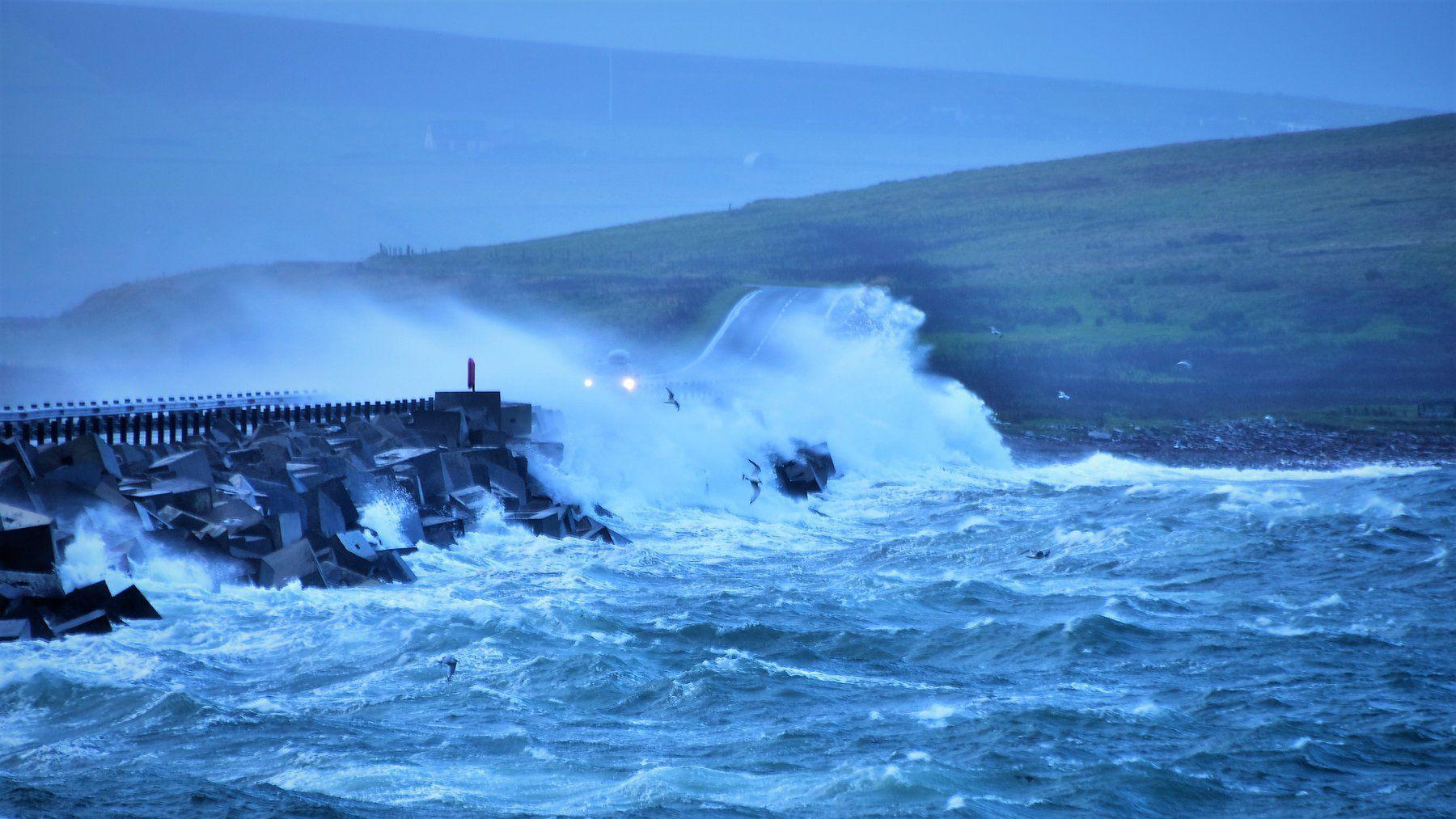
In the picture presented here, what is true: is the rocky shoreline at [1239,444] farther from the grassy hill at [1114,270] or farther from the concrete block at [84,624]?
the concrete block at [84,624]

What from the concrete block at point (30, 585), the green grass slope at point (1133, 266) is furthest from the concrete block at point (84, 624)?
the green grass slope at point (1133, 266)

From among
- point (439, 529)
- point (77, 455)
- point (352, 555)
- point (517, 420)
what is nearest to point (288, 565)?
point (352, 555)

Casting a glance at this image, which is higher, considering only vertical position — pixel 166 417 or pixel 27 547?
pixel 166 417

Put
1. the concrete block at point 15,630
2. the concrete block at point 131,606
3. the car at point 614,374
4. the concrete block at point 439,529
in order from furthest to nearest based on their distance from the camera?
the car at point 614,374, the concrete block at point 439,529, the concrete block at point 131,606, the concrete block at point 15,630

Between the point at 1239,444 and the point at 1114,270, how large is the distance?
4431 cm

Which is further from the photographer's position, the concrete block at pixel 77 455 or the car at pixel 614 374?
the car at pixel 614 374

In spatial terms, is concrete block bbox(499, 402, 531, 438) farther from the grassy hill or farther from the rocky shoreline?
the grassy hill

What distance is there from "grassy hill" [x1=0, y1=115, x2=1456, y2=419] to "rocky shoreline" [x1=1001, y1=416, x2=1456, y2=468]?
4639mm

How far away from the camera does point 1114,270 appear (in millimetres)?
96188

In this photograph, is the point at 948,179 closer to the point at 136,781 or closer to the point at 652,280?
the point at 652,280

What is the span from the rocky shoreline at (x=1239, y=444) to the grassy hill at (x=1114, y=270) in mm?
4639

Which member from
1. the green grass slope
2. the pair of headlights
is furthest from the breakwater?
the green grass slope

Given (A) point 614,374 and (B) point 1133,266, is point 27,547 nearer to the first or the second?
(A) point 614,374

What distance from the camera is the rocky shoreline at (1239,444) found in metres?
49.2
